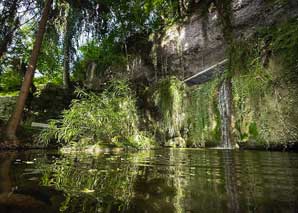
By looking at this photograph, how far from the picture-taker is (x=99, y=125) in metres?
5.88

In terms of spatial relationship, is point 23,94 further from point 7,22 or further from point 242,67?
point 242,67

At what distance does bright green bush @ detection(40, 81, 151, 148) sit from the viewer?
5844mm

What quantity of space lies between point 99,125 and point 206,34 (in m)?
4.75

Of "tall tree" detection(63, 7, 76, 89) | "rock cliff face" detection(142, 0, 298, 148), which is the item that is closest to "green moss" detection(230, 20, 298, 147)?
"rock cliff face" detection(142, 0, 298, 148)

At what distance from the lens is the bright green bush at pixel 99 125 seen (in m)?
5.84

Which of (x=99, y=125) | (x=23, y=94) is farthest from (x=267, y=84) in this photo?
(x=23, y=94)

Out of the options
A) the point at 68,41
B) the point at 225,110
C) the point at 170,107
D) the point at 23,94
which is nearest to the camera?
the point at 23,94

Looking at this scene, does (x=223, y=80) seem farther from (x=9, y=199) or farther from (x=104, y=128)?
(x=9, y=199)

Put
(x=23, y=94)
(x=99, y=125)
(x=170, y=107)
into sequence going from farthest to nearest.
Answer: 1. (x=170, y=107)
2. (x=23, y=94)
3. (x=99, y=125)

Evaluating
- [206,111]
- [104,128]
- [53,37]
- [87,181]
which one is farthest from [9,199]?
[53,37]

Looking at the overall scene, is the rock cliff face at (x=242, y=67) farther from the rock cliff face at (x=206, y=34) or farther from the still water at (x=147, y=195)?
the still water at (x=147, y=195)

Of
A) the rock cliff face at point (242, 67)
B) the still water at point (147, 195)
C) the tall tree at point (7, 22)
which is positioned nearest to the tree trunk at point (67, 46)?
the tall tree at point (7, 22)

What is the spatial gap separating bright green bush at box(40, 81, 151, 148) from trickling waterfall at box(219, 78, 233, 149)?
7.67 ft

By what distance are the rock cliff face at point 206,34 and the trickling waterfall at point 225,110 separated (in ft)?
3.49
